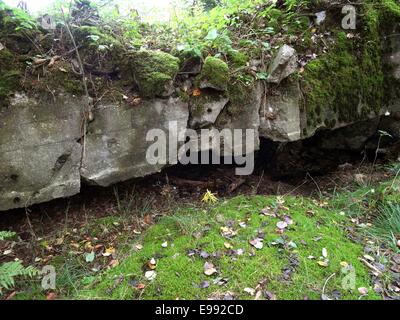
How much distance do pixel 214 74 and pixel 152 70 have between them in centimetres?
81

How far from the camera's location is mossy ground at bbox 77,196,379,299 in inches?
108

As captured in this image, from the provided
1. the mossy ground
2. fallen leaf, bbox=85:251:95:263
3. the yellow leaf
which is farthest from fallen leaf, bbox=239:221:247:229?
fallen leaf, bbox=85:251:95:263

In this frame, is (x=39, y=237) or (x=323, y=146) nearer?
(x=39, y=237)

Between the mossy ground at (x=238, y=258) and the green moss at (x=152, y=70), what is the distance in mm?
1603

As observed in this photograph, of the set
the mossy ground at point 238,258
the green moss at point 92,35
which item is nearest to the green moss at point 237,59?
the green moss at point 92,35

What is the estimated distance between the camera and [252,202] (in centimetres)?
405

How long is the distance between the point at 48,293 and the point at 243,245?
1.99 m

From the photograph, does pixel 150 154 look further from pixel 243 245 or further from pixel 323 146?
pixel 323 146

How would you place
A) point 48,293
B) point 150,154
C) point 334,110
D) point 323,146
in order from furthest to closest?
point 323,146, point 334,110, point 150,154, point 48,293

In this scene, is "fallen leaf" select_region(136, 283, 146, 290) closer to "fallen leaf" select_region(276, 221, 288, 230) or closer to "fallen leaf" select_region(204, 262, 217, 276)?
"fallen leaf" select_region(204, 262, 217, 276)

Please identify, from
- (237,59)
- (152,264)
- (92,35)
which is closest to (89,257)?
(152,264)

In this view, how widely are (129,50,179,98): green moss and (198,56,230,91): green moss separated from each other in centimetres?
38

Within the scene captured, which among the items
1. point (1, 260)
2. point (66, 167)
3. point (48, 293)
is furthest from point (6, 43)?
point (48, 293)

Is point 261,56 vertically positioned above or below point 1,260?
above
